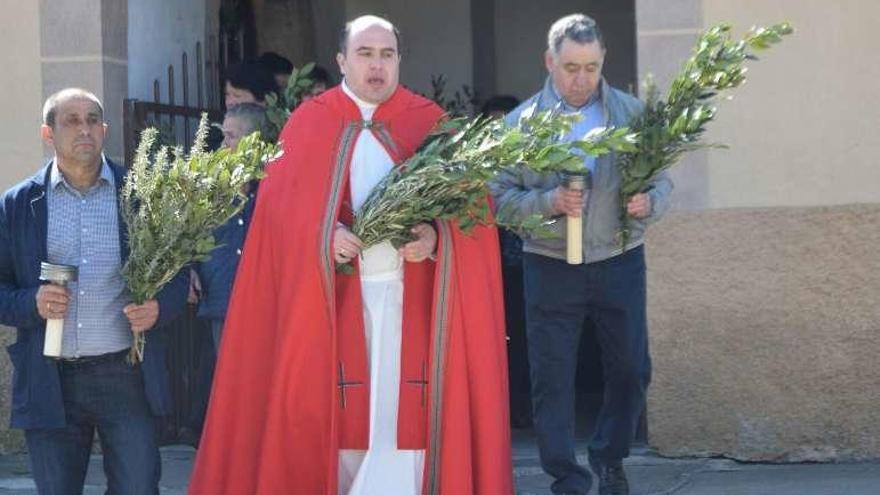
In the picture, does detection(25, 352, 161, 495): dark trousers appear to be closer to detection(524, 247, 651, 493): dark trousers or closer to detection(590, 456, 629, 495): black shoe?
detection(524, 247, 651, 493): dark trousers

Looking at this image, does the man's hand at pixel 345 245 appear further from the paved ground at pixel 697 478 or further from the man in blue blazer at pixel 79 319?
the paved ground at pixel 697 478

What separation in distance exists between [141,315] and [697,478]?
3.02m

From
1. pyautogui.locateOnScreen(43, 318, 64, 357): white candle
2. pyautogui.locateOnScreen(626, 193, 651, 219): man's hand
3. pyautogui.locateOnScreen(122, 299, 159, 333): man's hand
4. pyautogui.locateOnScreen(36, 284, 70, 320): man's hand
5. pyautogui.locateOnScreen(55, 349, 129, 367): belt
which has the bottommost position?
pyautogui.locateOnScreen(55, 349, 129, 367): belt

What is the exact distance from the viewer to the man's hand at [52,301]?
18.1ft

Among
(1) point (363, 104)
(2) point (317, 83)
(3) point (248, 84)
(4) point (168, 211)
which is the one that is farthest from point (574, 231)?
(2) point (317, 83)

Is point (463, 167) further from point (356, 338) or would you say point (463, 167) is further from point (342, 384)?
point (342, 384)

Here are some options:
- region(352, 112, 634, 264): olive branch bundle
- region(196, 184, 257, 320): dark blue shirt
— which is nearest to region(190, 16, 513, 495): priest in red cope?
region(352, 112, 634, 264): olive branch bundle

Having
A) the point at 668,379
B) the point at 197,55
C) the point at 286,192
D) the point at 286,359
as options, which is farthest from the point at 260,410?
the point at 197,55

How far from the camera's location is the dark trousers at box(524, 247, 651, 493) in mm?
6727

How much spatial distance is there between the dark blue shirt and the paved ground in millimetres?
989

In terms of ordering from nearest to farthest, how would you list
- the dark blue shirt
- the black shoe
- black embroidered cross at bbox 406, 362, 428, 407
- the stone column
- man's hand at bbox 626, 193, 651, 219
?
black embroidered cross at bbox 406, 362, 428, 407
man's hand at bbox 626, 193, 651, 219
the black shoe
the dark blue shirt
the stone column

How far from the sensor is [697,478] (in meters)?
7.80

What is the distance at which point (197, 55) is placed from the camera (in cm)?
921

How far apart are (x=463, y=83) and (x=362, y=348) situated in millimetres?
5090
